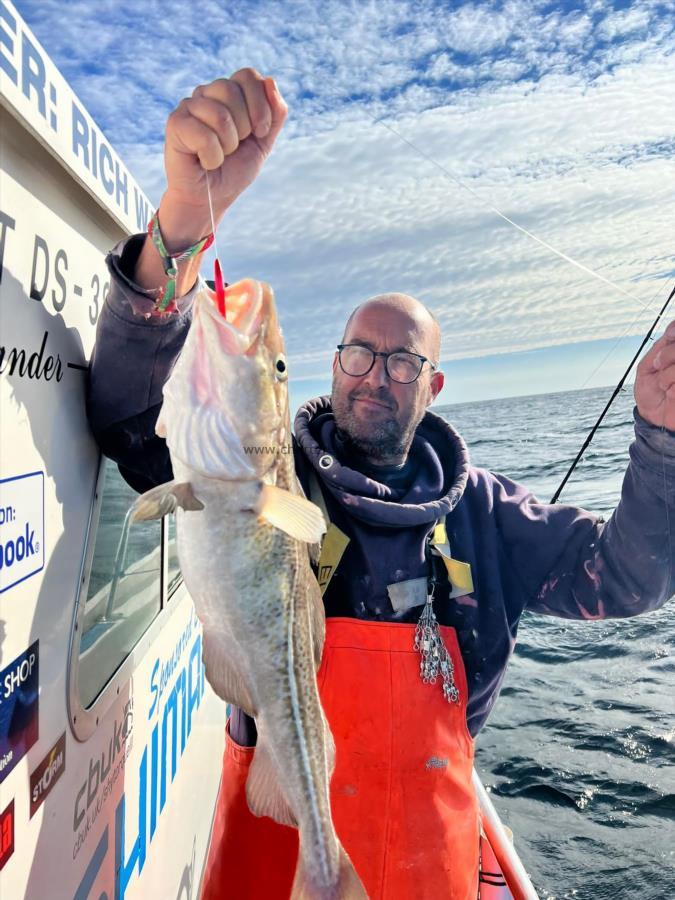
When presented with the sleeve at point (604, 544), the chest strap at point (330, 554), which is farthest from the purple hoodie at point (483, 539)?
the chest strap at point (330, 554)

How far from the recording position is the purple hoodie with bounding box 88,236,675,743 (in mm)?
2773

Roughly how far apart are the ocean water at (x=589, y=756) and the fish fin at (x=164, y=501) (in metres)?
2.22

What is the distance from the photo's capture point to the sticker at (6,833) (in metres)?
1.42

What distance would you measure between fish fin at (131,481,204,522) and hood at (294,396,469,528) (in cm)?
111

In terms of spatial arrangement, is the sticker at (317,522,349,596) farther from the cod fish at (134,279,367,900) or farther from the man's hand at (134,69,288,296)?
the man's hand at (134,69,288,296)

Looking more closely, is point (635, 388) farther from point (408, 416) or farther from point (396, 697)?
point (396, 697)

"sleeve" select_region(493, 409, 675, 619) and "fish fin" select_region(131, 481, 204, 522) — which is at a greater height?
"fish fin" select_region(131, 481, 204, 522)

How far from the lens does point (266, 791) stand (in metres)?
1.99

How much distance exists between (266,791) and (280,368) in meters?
1.33

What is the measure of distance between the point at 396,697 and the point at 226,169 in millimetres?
2078

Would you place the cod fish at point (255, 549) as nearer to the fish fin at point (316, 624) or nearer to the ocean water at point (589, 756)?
the fish fin at point (316, 624)

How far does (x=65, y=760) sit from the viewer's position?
1.81 meters

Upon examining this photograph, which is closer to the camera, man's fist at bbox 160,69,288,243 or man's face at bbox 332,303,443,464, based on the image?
man's fist at bbox 160,69,288,243

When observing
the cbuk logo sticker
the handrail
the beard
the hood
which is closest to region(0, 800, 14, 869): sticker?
the cbuk logo sticker
